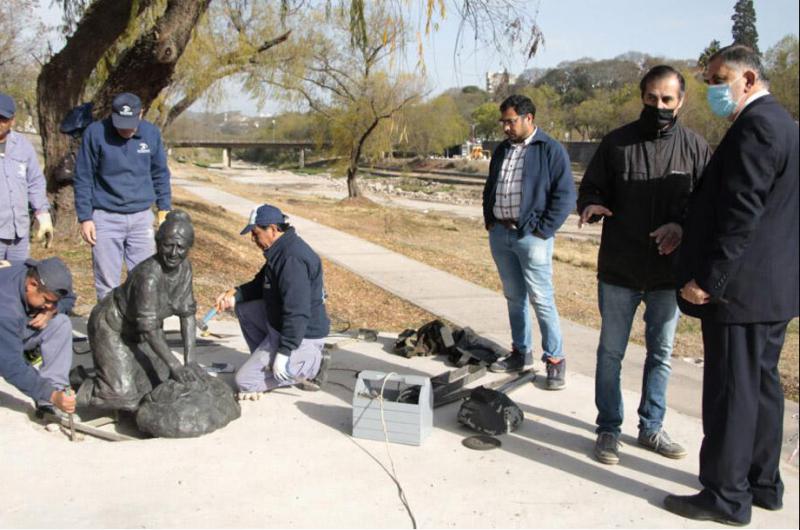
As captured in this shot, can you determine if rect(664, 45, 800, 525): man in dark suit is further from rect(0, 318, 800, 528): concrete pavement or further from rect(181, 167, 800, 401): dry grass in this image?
rect(181, 167, 800, 401): dry grass

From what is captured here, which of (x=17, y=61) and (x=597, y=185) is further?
(x=17, y=61)

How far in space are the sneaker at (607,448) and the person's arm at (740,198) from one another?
1.20 m

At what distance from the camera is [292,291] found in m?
4.76

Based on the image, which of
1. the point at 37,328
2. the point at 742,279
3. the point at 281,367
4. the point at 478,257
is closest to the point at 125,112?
the point at 37,328

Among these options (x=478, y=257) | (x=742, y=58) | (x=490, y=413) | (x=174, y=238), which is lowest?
(x=478, y=257)

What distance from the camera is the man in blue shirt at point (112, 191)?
5.59 m

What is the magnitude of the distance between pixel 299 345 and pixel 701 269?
2565 millimetres

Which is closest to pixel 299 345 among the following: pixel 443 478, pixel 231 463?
pixel 231 463

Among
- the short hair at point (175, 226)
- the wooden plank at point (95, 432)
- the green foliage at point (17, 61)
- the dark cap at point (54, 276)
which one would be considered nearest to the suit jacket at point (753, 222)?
the short hair at point (175, 226)

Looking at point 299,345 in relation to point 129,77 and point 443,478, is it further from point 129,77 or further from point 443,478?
point 129,77

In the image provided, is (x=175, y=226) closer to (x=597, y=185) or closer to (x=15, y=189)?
(x=15, y=189)

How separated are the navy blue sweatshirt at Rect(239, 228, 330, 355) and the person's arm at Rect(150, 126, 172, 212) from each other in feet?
4.73

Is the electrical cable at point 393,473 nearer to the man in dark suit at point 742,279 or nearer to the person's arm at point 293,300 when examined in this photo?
the person's arm at point 293,300

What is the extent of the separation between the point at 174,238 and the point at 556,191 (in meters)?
2.52
